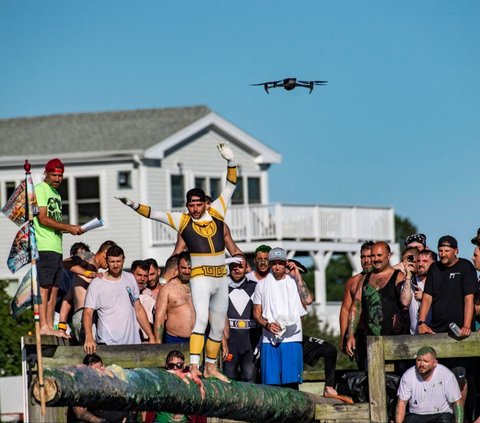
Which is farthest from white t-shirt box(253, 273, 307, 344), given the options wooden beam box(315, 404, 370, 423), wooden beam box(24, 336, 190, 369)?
wooden beam box(24, 336, 190, 369)

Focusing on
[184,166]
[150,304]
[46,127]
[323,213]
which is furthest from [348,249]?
[150,304]

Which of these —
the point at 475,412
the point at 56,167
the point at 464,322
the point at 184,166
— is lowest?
the point at 475,412

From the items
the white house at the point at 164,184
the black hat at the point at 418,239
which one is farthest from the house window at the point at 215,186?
the black hat at the point at 418,239

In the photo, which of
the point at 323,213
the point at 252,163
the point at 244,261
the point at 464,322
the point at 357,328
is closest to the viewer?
the point at 464,322

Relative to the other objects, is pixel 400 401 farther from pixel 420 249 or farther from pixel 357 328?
pixel 420 249

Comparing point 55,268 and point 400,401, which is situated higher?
point 55,268

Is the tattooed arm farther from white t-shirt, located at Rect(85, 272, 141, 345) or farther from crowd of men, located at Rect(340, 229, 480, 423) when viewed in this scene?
white t-shirt, located at Rect(85, 272, 141, 345)

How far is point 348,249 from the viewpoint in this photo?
4653 centimetres

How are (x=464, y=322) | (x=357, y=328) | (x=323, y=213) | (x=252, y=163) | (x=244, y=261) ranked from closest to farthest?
(x=464, y=322) < (x=357, y=328) < (x=244, y=261) < (x=323, y=213) < (x=252, y=163)

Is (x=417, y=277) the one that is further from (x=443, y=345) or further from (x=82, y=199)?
(x=82, y=199)

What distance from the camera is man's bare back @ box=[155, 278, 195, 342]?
1551 centimetres

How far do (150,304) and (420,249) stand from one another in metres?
3.20

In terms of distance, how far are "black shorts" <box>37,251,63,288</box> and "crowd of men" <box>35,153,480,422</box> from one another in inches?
0.5

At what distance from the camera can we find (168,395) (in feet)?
40.7
